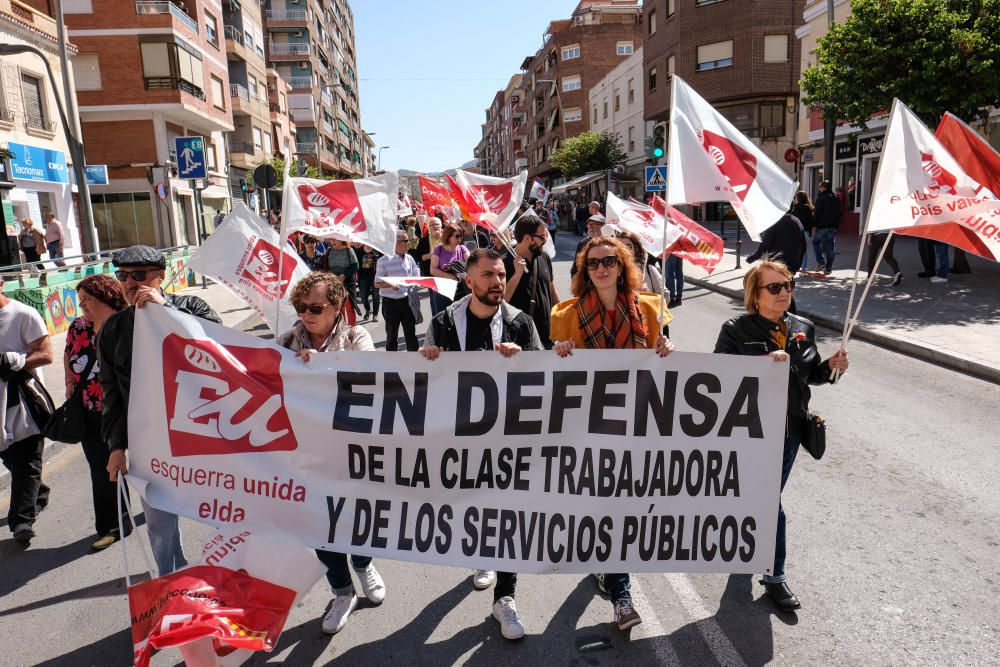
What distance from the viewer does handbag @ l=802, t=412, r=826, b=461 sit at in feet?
11.6

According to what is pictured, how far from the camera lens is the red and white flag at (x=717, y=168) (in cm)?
362

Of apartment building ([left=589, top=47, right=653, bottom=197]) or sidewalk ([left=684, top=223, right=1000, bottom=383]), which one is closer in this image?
sidewalk ([left=684, top=223, right=1000, bottom=383])

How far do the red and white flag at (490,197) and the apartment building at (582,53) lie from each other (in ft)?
184

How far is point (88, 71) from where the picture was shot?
2994cm

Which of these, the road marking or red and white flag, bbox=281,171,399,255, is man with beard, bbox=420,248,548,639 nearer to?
the road marking

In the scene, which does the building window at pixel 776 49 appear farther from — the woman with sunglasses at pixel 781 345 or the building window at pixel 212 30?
the woman with sunglasses at pixel 781 345

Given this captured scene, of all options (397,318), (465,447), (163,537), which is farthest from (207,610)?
(397,318)

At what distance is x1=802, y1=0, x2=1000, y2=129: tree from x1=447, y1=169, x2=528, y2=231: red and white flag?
815 cm

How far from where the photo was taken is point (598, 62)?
6350cm

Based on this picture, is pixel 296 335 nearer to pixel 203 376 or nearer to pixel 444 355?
pixel 203 376

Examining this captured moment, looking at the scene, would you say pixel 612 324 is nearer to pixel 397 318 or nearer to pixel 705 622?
pixel 705 622

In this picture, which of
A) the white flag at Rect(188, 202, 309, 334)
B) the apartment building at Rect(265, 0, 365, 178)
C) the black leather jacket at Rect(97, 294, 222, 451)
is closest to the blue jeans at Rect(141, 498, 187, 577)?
the black leather jacket at Rect(97, 294, 222, 451)

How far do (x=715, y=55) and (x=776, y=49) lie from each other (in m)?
2.91

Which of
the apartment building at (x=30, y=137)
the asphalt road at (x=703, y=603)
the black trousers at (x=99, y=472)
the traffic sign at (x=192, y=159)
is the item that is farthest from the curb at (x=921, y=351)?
the apartment building at (x=30, y=137)
